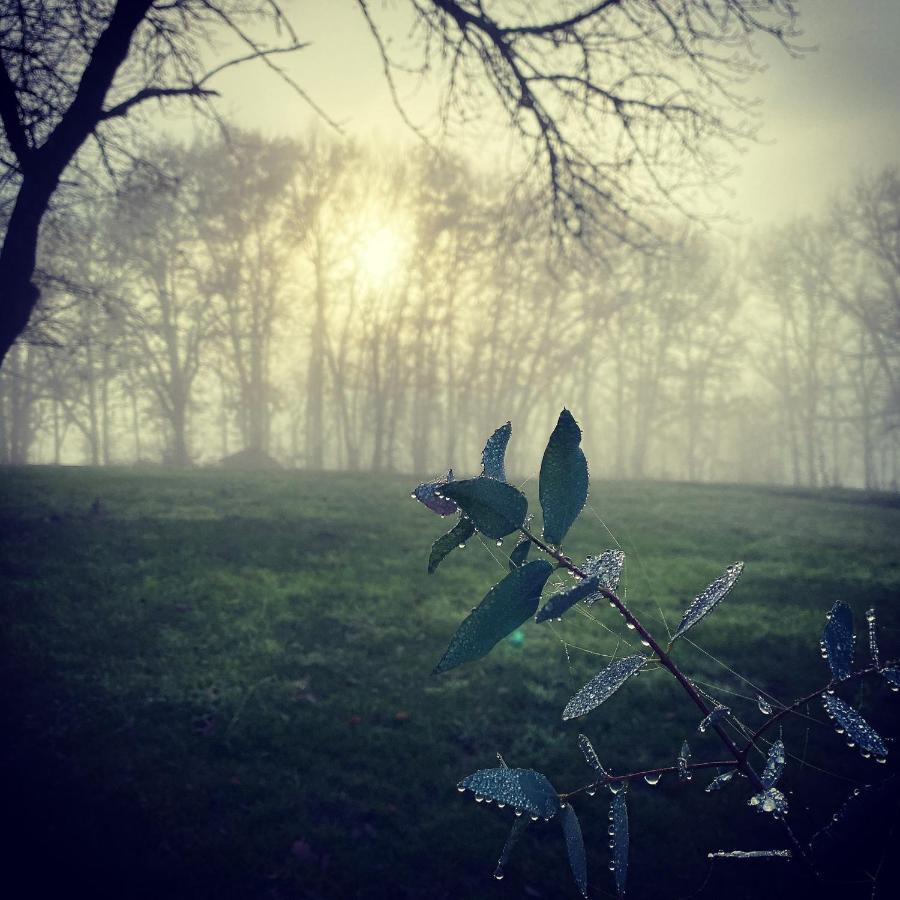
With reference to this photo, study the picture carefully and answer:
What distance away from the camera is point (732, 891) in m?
2.89

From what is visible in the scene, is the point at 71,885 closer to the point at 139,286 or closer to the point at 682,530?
the point at 682,530

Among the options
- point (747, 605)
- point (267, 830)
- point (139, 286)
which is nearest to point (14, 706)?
point (267, 830)

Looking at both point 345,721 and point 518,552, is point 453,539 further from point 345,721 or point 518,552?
point 345,721

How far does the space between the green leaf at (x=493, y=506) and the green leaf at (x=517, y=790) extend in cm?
23

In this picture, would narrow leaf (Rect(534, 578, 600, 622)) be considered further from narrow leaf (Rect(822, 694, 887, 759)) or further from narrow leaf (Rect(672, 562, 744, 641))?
narrow leaf (Rect(822, 694, 887, 759))

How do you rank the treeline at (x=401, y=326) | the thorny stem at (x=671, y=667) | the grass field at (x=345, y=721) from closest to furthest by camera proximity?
1. the thorny stem at (x=671, y=667)
2. the grass field at (x=345, y=721)
3. the treeline at (x=401, y=326)

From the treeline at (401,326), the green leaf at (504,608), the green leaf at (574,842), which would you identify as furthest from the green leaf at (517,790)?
the treeline at (401,326)

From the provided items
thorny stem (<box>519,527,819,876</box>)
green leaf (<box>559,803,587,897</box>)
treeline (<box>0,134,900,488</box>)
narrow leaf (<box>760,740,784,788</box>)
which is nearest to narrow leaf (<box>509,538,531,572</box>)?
thorny stem (<box>519,527,819,876</box>)

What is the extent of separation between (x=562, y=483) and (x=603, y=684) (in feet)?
0.70

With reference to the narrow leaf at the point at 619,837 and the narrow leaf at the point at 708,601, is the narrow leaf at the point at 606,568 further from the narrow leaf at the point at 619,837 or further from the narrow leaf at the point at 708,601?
the narrow leaf at the point at 619,837

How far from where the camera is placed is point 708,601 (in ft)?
2.07

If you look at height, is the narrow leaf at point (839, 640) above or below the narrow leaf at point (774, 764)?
above

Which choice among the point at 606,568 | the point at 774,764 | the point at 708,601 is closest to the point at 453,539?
the point at 606,568

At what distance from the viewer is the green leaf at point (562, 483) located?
1.79 ft
